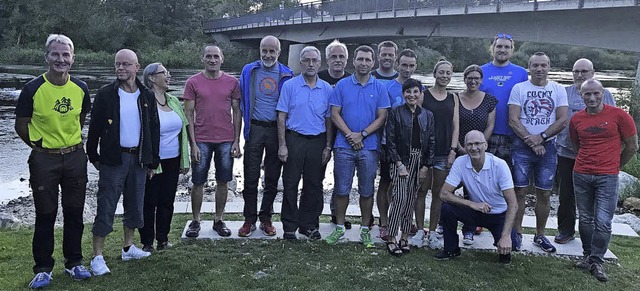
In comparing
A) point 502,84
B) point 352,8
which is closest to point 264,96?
point 502,84

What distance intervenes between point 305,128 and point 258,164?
64 centimetres

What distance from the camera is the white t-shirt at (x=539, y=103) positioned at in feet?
16.3

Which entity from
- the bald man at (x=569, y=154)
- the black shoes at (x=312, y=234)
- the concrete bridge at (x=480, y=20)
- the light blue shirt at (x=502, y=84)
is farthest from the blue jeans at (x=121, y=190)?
the concrete bridge at (x=480, y=20)

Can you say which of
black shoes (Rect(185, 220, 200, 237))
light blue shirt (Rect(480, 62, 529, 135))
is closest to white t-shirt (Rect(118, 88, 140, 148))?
black shoes (Rect(185, 220, 200, 237))

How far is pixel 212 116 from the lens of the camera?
4926 mm

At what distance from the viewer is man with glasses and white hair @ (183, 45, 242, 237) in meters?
4.91

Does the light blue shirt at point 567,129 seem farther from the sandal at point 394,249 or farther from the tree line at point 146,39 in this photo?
the tree line at point 146,39

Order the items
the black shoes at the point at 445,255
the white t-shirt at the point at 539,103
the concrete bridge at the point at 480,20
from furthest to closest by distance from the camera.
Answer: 1. the concrete bridge at the point at 480,20
2. the white t-shirt at the point at 539,103
3. the black shoes at the point at 445,255

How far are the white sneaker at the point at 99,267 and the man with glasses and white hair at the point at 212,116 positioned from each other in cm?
114

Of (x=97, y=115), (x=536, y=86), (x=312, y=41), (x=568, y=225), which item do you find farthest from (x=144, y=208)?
(x=312, y=41)

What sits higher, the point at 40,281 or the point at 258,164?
the point at 258,164

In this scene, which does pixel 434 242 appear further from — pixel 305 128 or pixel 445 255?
pixel 305 128

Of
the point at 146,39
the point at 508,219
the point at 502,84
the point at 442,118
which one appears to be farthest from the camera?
the point at 146,39

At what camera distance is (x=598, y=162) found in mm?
4512
